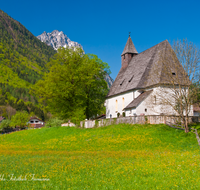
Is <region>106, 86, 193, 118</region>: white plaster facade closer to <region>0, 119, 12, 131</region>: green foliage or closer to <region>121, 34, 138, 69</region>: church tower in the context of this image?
<region>121, 34, 138, 69</region>: church tower

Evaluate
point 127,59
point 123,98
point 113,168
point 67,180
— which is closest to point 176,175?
point 113,168

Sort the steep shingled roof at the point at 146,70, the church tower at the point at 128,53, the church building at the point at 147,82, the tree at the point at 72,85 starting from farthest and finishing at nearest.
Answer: the church tower at the point at 128,53, the tree at the point at 72,85, the steep shingled roof at the point at 146,70, the church building at the point at 147,82

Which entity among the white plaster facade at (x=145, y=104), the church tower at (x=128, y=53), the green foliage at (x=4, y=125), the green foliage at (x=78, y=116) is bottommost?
the green foliage at (x=4, y=125)

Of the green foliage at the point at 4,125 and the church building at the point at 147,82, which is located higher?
the church building at the point at 147,82

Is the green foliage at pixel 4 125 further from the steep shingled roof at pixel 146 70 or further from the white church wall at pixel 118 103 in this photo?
the steep shingled roof at pixel 146 70

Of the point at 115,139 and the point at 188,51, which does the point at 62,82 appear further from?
the point at 188,51

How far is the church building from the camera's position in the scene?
92.5 feet

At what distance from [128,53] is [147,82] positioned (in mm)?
14469

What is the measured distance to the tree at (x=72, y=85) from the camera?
130 feet

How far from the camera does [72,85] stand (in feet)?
129

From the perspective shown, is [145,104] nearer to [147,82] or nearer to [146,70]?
[147,82]

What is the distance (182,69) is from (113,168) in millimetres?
19282

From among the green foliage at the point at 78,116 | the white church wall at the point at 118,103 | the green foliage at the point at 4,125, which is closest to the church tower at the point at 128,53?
the white church wall at the point at 118,103

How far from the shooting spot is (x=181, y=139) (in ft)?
72.4
